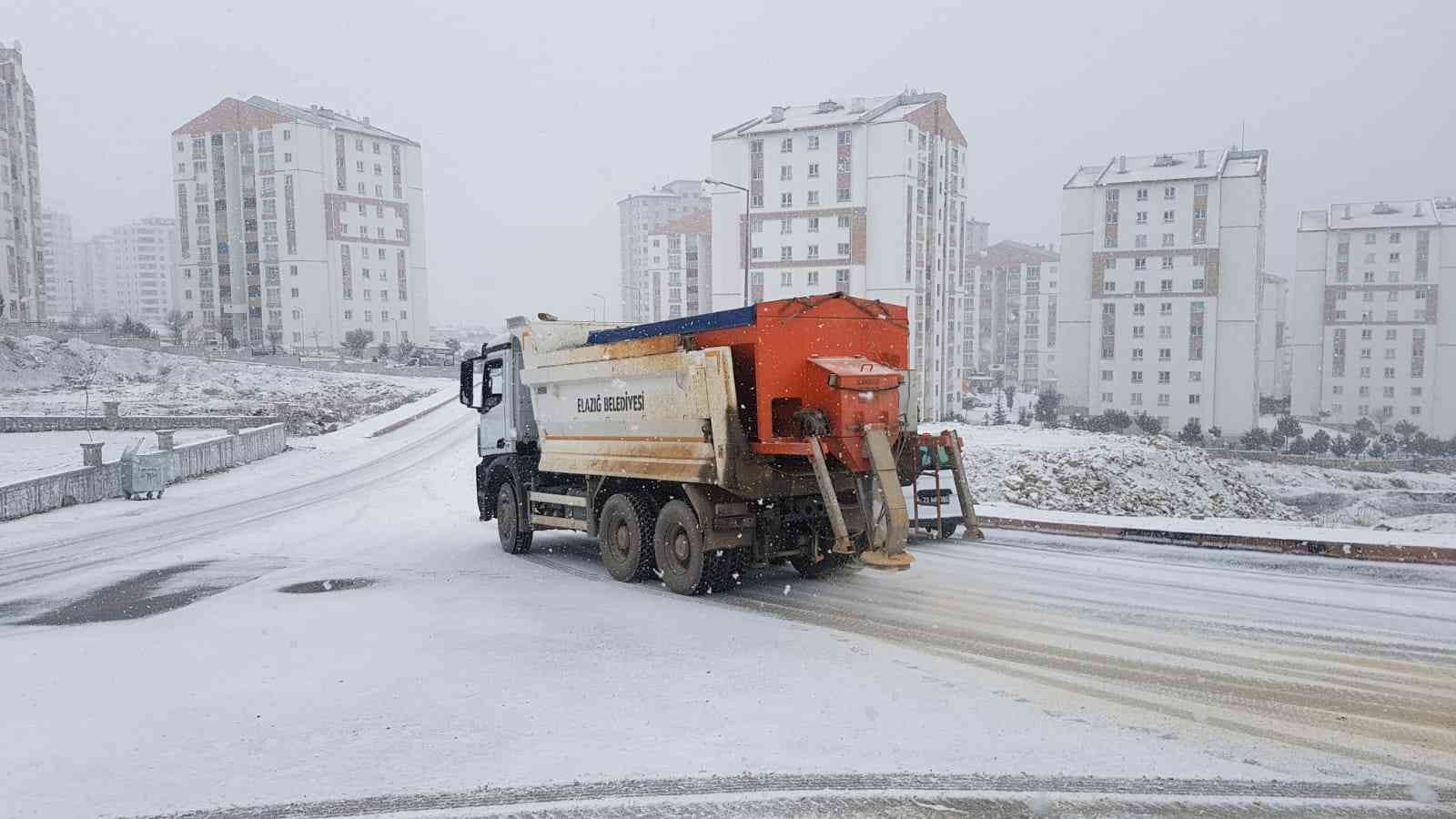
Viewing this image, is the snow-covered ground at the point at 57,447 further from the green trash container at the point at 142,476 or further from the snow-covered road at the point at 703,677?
the snow-covered road at the point at 703,677

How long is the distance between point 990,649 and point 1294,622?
305cm

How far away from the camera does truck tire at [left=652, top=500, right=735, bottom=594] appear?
9477 millimetres

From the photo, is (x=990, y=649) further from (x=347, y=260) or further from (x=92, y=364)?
(x=347, y=260)

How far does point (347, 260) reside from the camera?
83188mm

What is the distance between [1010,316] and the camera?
375 feet

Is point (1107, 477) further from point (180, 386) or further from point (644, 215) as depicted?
point (644, 215)

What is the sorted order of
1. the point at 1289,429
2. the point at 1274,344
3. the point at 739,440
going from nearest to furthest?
the point at 739,440 → the point at 1289,429 → the point at 1274,344

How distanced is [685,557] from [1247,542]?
309 inches

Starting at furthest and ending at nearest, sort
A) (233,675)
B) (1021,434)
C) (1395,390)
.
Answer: (1395,390) → (1021,434) → (233,675)

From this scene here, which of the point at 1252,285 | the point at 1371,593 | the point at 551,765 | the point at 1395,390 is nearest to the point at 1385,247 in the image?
the point at 1395,390

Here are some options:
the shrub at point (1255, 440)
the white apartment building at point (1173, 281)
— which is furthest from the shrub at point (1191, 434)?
the white apartment building at point (1173, 281)

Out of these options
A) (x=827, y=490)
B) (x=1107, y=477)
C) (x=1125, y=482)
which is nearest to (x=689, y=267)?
(x=1125, y=482)

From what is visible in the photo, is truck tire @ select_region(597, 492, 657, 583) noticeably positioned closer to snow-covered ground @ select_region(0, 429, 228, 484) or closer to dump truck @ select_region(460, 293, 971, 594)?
dump truck @ select_region(460, 293, 971, 594)

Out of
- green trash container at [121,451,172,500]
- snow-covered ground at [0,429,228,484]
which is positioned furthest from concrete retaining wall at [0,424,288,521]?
snow-covered ground at [0,429,228,484]
